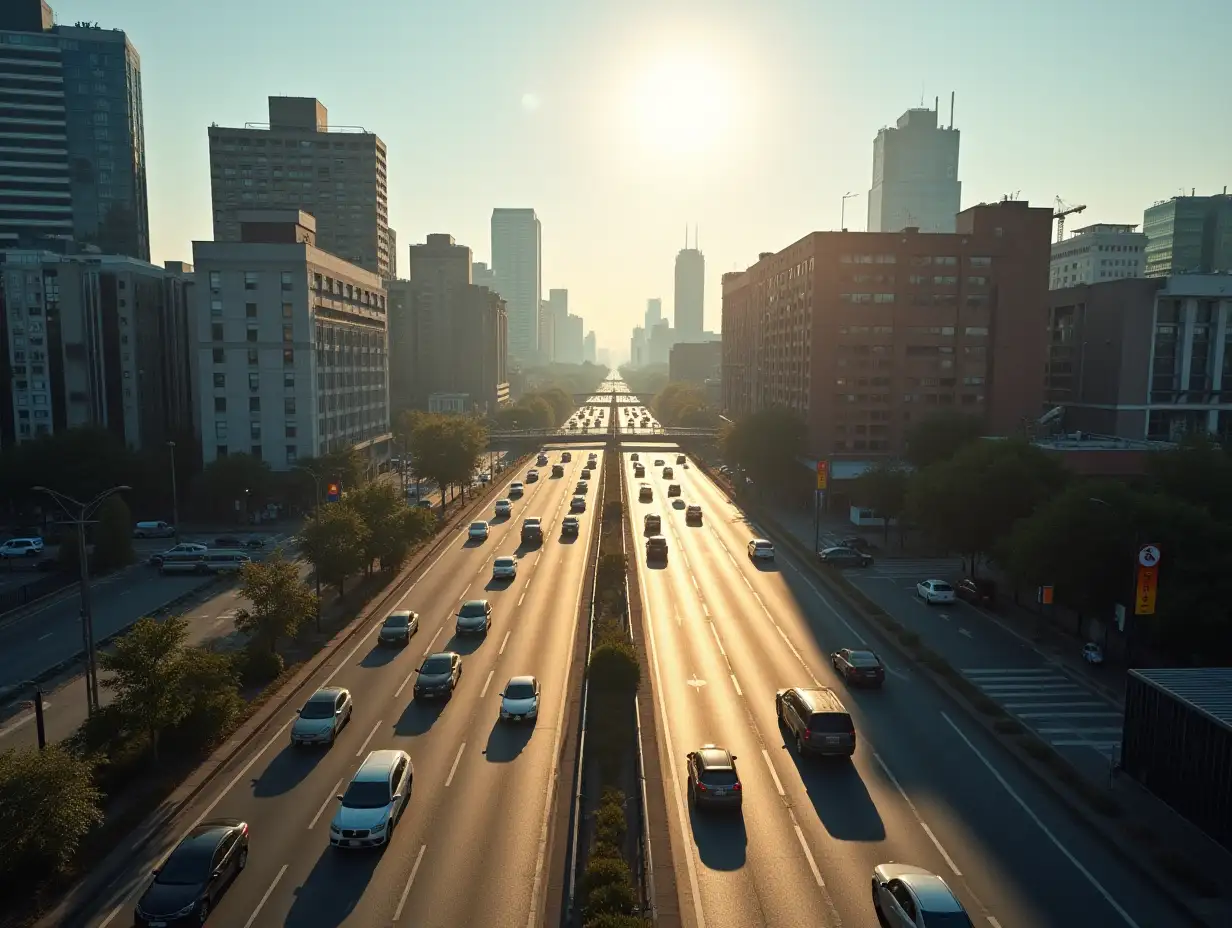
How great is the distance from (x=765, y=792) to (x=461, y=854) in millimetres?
9624

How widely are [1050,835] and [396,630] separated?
97.6 ft

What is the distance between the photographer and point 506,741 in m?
30.8

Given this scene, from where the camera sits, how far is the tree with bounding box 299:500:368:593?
157 feet

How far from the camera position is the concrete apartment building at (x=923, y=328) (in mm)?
93688

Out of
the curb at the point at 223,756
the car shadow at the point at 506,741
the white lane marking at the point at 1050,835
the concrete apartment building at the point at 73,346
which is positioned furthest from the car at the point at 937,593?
the concrete apartment building at the point at 73,346

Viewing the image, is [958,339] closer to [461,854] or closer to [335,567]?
[335,567]

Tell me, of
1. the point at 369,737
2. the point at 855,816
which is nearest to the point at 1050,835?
the point at 855,816

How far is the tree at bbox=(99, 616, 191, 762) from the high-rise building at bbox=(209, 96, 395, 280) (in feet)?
490

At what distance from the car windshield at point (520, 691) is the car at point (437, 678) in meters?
3.32

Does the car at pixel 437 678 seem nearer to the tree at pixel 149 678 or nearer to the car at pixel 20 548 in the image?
the tree at pixel 149 678

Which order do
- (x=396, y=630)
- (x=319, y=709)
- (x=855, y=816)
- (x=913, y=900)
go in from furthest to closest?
1. (x=396, y=630)
2. (x=319, y=709)
3. (x=855, y=816)
4. (x=913, y=900)

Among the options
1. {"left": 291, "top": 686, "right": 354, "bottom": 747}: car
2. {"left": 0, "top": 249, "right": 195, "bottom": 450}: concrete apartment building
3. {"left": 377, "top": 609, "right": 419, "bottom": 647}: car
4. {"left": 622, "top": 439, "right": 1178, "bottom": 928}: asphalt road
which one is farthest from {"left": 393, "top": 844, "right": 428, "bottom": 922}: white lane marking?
{"left": 0, "top": 249, "right": 195, "bottom": 450}: concrete apartment building

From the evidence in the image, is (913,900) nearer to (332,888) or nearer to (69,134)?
(332,888)

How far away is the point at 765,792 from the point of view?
26.8 m
